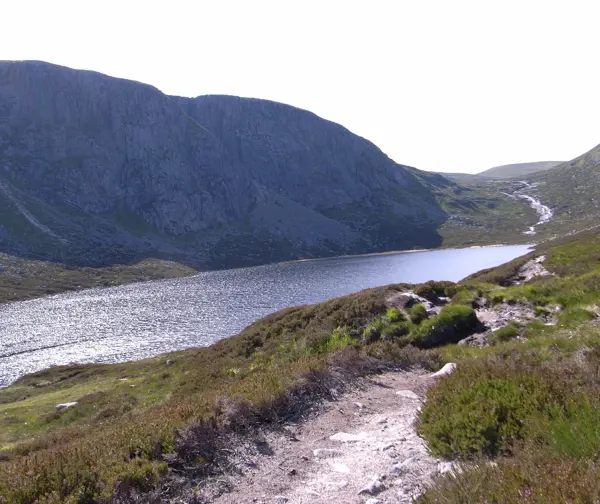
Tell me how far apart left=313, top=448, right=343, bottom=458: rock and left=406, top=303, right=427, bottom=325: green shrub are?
1016 cm

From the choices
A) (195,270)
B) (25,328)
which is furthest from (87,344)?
(195,270)

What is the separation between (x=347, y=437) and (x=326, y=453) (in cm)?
75

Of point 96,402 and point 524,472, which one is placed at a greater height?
point 524,472

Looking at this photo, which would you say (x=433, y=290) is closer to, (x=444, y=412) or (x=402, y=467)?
(x=444, y=412)

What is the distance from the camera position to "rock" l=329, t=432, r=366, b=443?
7786 millimetres

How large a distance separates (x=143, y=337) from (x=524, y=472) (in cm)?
7502

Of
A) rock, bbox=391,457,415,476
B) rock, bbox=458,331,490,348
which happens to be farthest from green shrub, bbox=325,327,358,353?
rock, bbox=391,457,415,476

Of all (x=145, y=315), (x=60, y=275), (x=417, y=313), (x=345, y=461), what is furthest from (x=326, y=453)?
(x=60, y=275)

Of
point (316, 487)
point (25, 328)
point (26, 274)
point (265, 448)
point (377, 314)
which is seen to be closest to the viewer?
point (316, 487)

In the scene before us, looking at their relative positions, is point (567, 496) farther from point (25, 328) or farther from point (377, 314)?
point (25, 328)

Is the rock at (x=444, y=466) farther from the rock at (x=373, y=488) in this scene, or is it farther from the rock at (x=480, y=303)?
the rock at (x=480, y=303)

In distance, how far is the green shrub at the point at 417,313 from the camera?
16.8m

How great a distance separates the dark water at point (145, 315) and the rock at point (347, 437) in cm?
5709

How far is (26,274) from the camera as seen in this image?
504 ft
